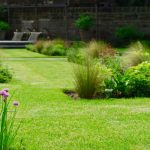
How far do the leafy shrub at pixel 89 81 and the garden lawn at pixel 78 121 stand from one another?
1.18 feet

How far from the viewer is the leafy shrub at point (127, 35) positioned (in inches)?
1239

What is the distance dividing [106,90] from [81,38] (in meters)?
22.9

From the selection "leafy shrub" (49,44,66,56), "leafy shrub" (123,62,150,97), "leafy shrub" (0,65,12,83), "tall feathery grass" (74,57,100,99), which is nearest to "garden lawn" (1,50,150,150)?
"tall feathery grass" (74,57,100,99)

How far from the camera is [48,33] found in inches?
1367

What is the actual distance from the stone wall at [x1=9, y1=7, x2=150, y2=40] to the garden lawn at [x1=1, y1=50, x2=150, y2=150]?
67.8 feet

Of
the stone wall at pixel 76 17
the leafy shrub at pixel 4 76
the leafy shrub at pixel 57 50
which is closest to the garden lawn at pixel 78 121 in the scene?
the leafy shrub at pixel 4 76

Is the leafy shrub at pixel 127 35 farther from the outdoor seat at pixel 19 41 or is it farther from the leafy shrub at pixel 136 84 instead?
the leafy shrub at pixel 136 84

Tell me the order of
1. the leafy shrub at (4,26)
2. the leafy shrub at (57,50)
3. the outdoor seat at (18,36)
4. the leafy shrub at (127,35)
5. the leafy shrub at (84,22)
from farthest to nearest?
the leafy shrub at (4,26), the outdoor seat at (18,36), the leafy shrub at (84,22), the leafy shrub at (127,35), the leafy shrub at (57,50)

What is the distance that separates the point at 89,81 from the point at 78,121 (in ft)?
8.92

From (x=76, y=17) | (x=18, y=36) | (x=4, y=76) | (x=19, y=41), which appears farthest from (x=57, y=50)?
(x=4, y=76)

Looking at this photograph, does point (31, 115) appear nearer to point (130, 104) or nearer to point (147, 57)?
point (130, 104)

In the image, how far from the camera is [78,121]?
8.65m

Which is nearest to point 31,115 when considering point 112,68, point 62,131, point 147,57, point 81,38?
point 62,131

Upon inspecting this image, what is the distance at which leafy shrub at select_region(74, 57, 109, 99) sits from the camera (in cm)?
1127
